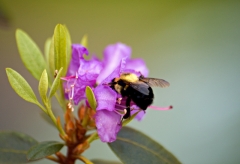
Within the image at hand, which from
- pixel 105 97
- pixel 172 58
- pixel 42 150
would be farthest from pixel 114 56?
pixel 172 58

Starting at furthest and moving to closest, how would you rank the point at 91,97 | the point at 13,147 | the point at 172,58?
the point at 172,58 < the point at 13,147 < the point at 91,97

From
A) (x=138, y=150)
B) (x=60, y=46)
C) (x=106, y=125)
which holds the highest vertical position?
(x=60, y=46)

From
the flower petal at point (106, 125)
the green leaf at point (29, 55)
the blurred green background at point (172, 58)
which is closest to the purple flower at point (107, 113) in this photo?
the flower petal at point (106, 125)

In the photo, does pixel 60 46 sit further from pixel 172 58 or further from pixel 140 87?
pixel 172 58

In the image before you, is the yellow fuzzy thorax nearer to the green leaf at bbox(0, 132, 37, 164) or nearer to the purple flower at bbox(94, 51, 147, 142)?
the purple flower at bbox(94, 51, 147, 142)

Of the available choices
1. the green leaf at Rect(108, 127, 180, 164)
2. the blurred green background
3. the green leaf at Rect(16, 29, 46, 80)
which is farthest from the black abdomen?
the blurred green background

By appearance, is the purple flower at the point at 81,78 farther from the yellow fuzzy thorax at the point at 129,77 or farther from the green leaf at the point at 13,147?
the green leaf at the point at 13,147

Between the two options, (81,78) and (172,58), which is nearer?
(81,78)
